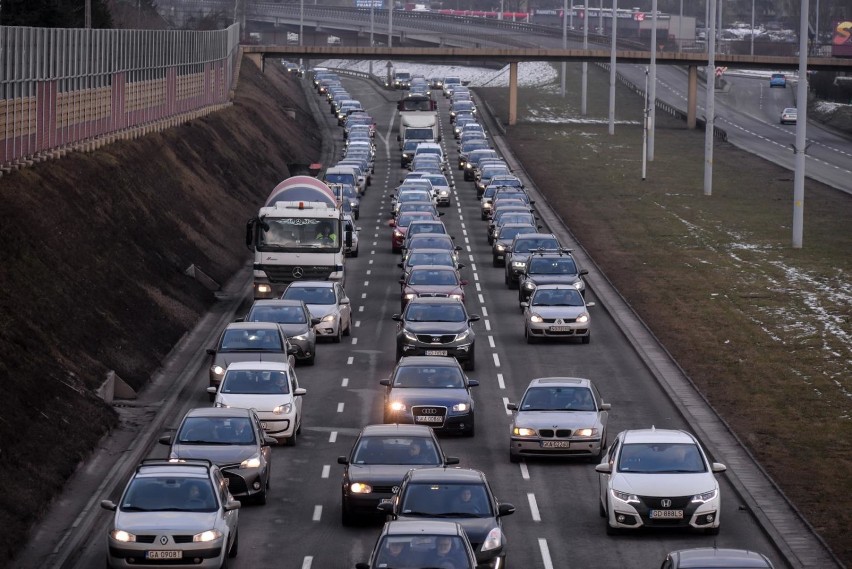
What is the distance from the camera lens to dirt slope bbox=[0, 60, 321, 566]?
29.0 meters

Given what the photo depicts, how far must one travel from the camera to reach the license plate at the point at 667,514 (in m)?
23.9

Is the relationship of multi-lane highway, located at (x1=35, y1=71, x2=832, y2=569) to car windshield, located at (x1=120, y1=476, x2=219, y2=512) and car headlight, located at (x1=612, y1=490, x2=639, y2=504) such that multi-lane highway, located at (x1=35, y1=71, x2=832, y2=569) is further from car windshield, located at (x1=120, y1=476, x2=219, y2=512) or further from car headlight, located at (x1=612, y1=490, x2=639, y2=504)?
car windshield, located at (x1=120, y1=476, x2=219, y2=512)

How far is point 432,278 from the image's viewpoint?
47.6 m

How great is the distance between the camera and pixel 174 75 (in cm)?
7744

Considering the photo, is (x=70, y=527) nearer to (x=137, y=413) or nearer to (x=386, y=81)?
(x=137, y=413)

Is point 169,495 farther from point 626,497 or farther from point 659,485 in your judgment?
point 659,485

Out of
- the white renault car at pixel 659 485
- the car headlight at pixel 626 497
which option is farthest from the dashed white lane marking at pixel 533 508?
the car headlight at pixel 626 497

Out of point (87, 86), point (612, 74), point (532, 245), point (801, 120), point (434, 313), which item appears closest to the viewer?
point (434, 313)

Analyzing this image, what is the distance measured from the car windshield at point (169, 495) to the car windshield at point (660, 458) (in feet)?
21.0

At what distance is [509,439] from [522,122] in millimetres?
94614

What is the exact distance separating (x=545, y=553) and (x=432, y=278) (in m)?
24.4

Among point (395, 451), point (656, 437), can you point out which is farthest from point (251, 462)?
point (656, 437)

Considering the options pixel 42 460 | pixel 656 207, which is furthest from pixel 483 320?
pixel 656 207

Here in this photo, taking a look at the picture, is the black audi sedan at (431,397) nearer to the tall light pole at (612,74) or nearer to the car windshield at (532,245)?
the car windshield at (532,245)
